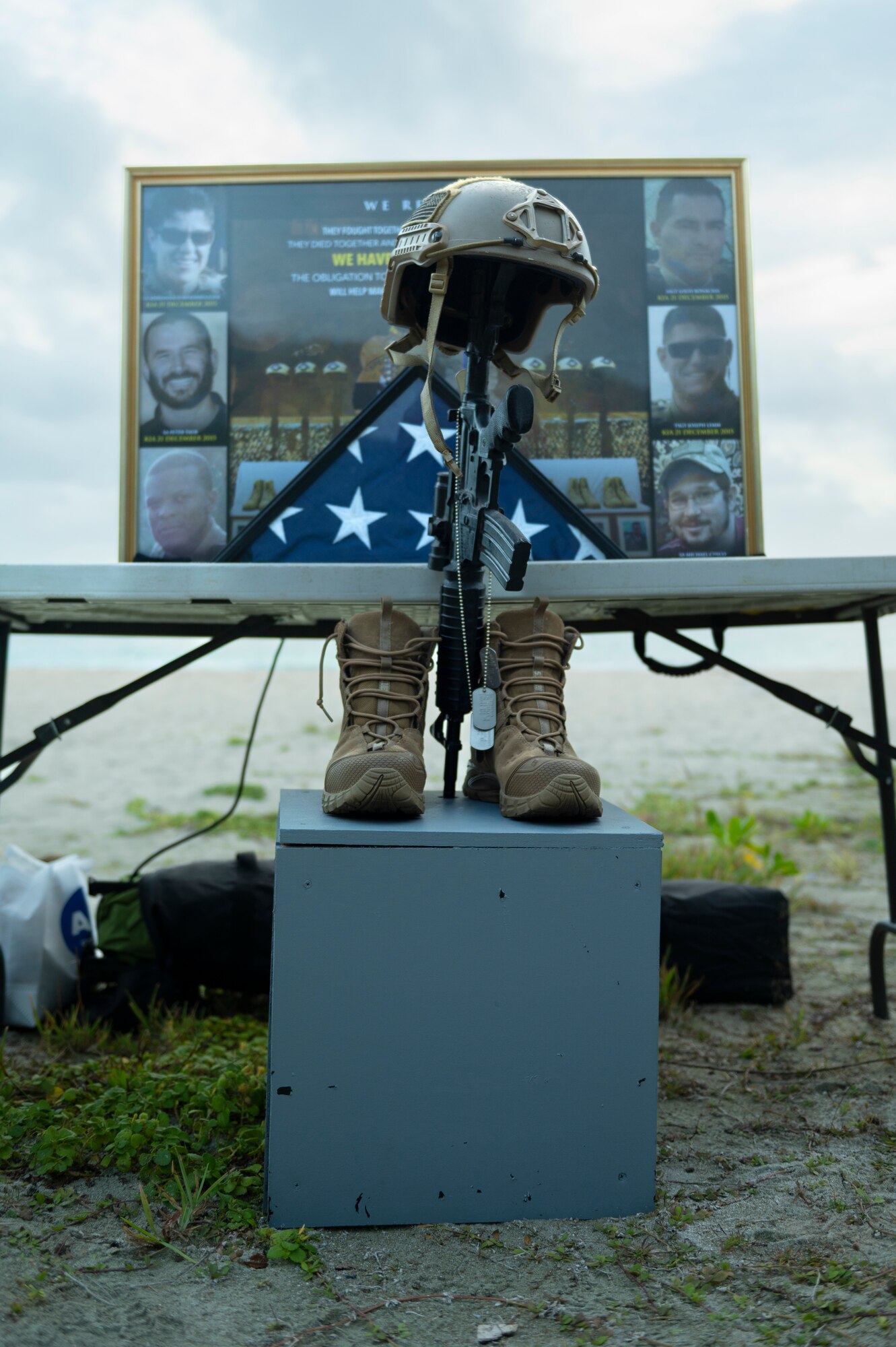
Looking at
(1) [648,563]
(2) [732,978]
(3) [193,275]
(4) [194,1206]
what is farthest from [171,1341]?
(3) [193,275]

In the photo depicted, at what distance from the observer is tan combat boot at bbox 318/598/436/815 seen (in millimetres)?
1617

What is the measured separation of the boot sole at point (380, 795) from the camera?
1605 mm

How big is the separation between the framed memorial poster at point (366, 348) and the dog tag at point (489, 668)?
1322 millimetres

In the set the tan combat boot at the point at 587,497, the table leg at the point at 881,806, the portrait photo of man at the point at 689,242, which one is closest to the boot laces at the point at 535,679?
the table leg at the point at 881,806

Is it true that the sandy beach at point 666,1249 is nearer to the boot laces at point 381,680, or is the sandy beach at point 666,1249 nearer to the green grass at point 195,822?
the boot laces at point 381,680

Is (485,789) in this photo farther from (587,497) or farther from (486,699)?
(587,497)

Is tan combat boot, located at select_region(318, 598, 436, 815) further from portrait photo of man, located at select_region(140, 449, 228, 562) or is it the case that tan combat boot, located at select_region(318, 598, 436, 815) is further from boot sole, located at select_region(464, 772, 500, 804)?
portrait photo of man, located at select_region(140, 449, 228, 562)

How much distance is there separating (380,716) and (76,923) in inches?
58.0

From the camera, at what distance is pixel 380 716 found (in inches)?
68.4

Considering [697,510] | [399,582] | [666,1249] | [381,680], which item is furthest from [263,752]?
[666,1249]

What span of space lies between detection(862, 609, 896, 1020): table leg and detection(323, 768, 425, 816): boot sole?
1.42m

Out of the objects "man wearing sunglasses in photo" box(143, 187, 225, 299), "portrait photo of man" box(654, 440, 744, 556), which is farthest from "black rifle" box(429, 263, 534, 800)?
"man wearing sunglasses in photo" box(143, 187, 225, 299)

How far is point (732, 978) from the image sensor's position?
2893mm

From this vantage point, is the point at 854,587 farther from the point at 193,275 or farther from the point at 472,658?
the point at 193,275
